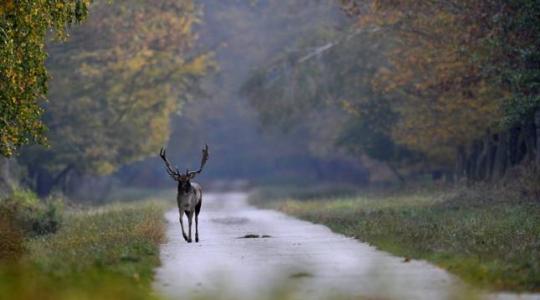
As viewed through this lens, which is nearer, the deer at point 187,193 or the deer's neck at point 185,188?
the deer at point 187,193

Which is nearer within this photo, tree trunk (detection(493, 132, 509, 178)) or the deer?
the deer

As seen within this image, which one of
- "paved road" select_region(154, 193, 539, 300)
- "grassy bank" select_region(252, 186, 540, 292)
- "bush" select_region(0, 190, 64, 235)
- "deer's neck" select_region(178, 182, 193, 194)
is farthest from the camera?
"bush" select_region(0, 190, 64, 235)

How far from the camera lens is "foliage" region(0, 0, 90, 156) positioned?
74.3 ft

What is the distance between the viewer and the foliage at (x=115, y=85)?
5350cm

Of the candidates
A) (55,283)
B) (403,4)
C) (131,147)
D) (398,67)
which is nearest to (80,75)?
(131,147)

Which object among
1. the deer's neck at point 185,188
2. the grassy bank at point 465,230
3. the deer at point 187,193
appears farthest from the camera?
the deer's neck at point 185,188

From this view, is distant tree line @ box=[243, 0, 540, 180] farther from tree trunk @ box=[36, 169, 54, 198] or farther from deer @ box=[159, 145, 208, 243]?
tree trunk @ box=[36, 169, 54, 198]

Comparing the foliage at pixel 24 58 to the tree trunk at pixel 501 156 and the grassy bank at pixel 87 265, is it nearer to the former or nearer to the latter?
the grassy bank at pixel 87 265

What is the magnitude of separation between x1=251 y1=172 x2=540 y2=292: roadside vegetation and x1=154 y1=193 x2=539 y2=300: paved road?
457mm

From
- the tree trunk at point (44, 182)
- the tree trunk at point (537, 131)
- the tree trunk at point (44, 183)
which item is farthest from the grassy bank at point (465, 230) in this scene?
the tree trunk at point (44, 183)

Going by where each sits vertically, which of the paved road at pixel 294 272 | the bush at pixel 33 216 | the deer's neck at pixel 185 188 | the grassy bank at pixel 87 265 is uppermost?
the deer's neck at pixel 185 188

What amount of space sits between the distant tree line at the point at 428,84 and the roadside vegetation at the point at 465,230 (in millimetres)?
2719

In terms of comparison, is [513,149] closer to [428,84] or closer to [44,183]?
[428,84]

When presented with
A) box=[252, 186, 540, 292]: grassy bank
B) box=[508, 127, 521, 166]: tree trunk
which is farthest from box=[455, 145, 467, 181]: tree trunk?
box=[252, 186, 540, 292]: grassy bank
